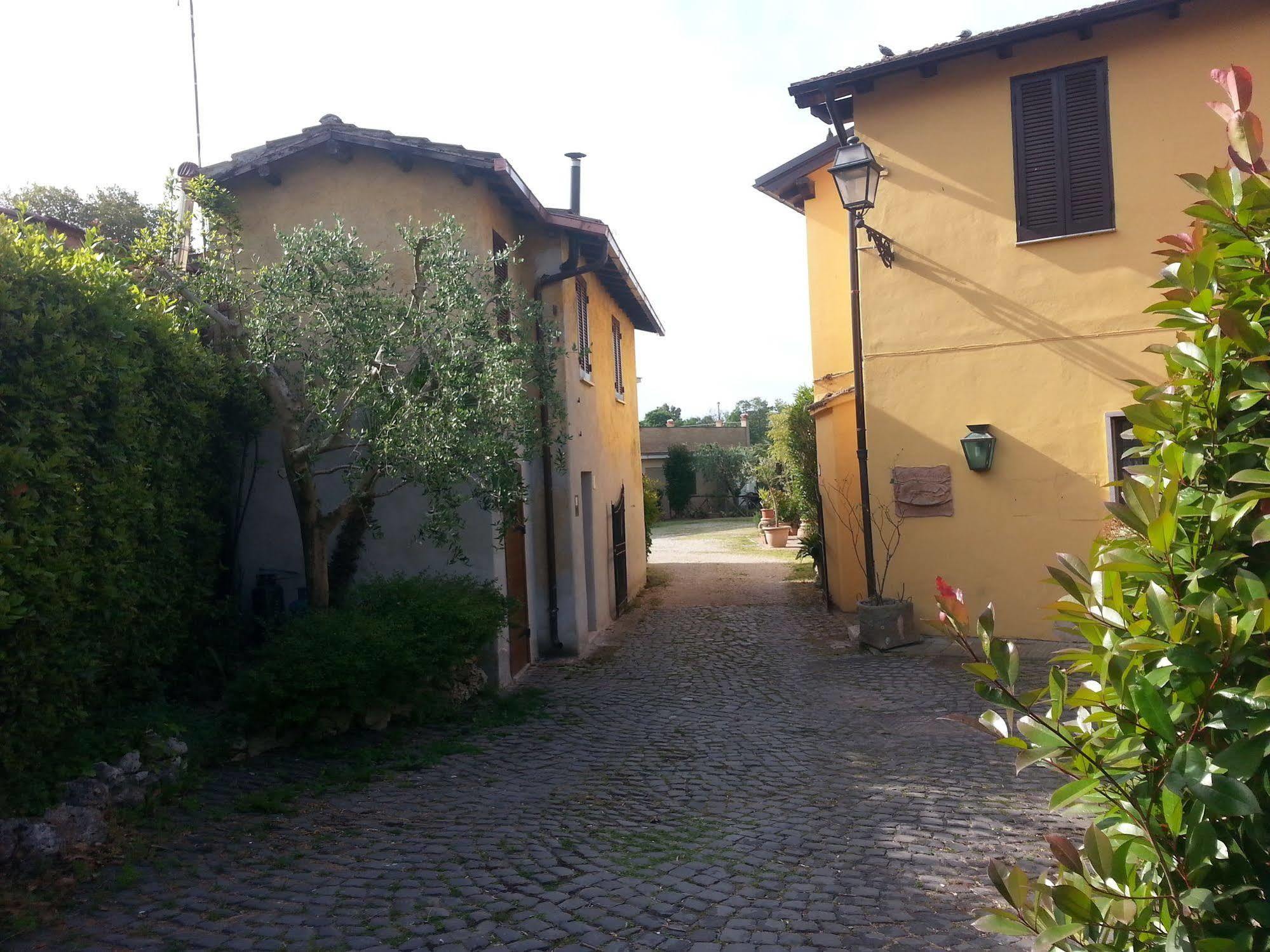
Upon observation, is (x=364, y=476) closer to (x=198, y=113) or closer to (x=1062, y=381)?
(x=198, y=113)

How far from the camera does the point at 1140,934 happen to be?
192 centimetres

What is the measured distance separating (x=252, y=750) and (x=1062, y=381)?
8.15 m

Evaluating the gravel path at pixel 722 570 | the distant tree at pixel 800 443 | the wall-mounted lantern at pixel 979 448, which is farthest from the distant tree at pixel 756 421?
the wall-mounted lantern at pixel 979 448

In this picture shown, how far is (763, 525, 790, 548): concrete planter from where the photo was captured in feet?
81.2

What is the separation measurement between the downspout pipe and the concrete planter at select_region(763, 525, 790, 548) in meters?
14.3

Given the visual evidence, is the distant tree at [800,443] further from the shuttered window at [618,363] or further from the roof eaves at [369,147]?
the roof eaves at [369,147]

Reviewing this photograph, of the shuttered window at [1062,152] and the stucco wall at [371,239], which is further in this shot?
the shuttered window at [1062,152]

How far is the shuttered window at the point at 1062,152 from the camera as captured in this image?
9.80 metres

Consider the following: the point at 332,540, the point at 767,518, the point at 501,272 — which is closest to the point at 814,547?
the point at 501,272

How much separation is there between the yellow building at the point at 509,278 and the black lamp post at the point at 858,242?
2600 millimetres

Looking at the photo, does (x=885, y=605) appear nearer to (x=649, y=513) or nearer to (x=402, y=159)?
(x=402, y=159)

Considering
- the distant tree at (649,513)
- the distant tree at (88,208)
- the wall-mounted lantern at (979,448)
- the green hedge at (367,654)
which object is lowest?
the green hedge at (367,654)

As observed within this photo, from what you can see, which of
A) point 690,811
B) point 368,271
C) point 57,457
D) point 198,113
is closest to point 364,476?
point 368,271

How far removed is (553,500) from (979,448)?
15.0 feet
